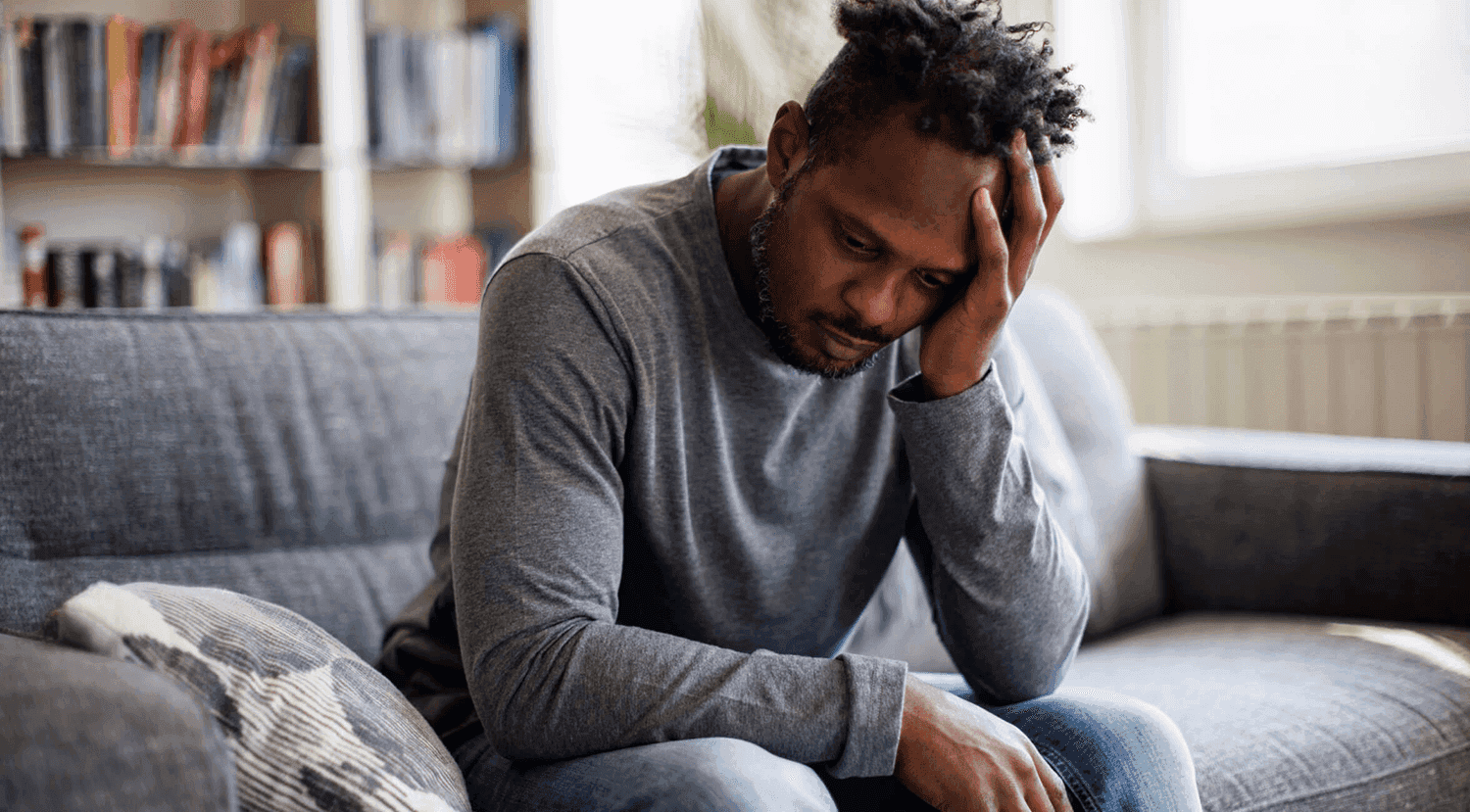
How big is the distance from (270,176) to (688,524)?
225cm

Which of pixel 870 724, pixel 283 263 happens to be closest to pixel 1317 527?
pixel 870 724

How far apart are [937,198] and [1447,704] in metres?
0.80

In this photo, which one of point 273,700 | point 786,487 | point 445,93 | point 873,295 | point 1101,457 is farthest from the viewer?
point 445,93

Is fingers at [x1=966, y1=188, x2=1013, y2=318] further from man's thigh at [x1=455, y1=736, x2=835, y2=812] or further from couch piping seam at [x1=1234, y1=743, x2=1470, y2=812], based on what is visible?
couch piping seam at [x1=1234, y1=743, x2=1470, y2=812]

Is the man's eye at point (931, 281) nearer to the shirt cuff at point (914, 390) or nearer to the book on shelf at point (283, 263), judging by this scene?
the shirt cuff at point (914, 390)

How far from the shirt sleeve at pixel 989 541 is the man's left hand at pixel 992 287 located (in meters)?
0.02

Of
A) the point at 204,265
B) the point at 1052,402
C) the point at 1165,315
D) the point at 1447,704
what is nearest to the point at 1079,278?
the point at 1165,315

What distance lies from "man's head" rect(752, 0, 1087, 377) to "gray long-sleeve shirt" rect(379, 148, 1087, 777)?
70 mm

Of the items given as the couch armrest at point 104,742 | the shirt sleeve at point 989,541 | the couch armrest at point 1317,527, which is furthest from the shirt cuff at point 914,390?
the couch armrest at point 1317,527

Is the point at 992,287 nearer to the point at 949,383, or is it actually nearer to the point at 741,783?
the point at 949,383

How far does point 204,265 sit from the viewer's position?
2582 mm

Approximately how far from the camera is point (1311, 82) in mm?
2428

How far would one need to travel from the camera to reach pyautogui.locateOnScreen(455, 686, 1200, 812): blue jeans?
72cm

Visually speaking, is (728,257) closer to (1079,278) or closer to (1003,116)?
(1003,116)
